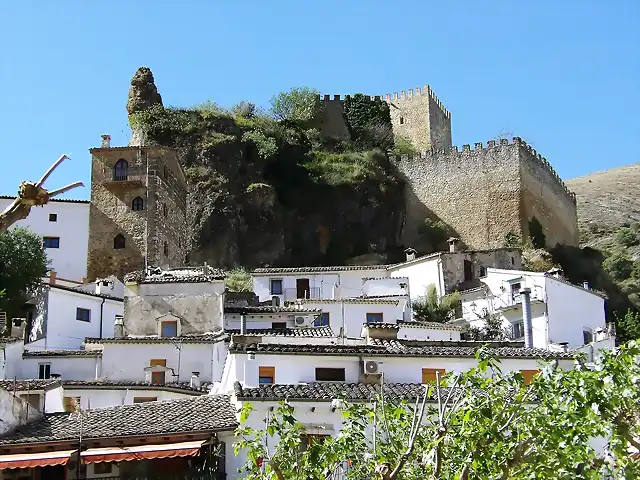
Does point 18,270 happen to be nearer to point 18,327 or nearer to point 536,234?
point 18,327

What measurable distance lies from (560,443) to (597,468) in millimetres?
555

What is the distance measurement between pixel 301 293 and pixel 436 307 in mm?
6362

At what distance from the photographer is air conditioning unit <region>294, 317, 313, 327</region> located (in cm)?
3684

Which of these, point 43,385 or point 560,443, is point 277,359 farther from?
point 560,443

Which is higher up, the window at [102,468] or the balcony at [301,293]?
the balcony at [301,293]

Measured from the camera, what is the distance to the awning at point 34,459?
59.5 feet

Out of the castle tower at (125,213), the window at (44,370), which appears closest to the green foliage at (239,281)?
the castle tower at (125,213)

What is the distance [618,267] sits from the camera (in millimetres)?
64312

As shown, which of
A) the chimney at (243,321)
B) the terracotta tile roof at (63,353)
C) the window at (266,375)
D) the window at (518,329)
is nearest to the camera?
the window at (266,375)

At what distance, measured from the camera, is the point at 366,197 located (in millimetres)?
62594

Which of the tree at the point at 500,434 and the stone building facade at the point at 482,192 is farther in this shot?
the stone building facade at the point at 482,192

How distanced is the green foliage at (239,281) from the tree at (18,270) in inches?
336

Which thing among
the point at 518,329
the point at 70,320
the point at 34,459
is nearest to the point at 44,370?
the point at 70,320

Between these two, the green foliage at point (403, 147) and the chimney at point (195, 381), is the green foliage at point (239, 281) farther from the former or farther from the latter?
the green foliage at point (403, 147)
